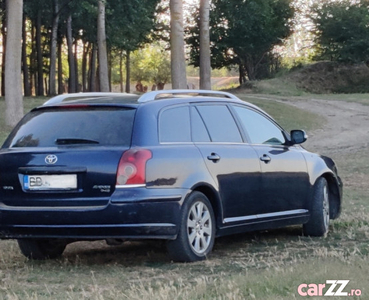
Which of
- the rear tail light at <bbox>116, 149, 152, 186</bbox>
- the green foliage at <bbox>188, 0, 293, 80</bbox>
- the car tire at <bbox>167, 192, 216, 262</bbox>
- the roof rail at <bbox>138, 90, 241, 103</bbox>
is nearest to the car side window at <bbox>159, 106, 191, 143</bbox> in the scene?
the roof rail at <bbox>138, 90, 241, 103</bbox>

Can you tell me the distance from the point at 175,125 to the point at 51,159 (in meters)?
1.17

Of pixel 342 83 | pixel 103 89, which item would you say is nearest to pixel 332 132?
pixel 103 89

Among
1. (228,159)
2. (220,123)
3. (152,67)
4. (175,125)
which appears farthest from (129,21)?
(152,67)

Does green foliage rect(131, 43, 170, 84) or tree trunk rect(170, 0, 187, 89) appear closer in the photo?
tree trunk rect(170, 0, 187, 89)

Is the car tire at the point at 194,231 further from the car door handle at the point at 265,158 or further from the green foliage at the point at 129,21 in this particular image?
the green foliage at the point at 129,21

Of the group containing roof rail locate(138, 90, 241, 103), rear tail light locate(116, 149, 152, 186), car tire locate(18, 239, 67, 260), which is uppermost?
roof rail locate(138, 90, 241, 103)

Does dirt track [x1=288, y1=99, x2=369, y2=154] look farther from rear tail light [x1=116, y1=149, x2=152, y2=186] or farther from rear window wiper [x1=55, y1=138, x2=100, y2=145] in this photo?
rear tail light [x1=116, y1=149, x2=152, y2=186]

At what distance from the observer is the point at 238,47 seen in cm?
5488

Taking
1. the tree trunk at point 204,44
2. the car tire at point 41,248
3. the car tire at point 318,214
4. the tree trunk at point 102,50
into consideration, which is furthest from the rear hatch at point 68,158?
the tree trunk at point 102,50

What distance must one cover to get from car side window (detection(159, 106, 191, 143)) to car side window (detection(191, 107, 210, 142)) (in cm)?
6

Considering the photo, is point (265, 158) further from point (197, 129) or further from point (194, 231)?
point (194, 231)

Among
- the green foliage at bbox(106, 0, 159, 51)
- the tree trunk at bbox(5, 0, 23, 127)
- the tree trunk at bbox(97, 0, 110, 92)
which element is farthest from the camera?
the green foliage at bbox(106, 0, 159, 51)

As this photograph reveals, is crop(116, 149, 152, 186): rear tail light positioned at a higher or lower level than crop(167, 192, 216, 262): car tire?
higher

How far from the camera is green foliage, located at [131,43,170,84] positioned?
105875 millimetres
